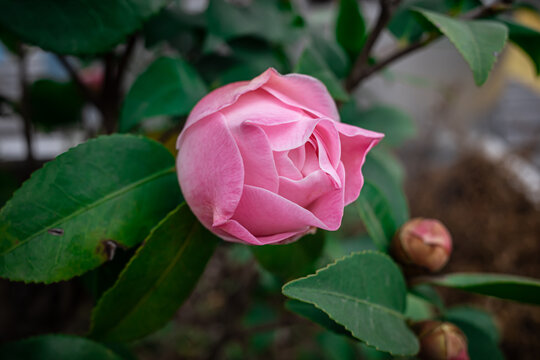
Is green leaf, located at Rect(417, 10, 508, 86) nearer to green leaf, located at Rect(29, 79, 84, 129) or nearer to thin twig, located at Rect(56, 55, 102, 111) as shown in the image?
thin twig, located at Rect(56, 55, 102, 111)

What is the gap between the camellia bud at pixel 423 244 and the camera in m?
0.36

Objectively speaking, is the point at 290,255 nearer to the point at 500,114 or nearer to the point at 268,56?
the point at 268,56

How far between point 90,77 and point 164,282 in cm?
78

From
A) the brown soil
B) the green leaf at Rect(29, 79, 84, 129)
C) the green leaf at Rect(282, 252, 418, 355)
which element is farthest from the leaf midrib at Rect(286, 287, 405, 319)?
the brown soil

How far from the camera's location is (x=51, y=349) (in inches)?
14.4

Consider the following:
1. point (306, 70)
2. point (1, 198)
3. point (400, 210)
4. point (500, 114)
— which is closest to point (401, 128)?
point (400, 210)

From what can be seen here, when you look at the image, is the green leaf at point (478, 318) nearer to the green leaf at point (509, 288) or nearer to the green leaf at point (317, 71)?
the green leaf at point (509, 288)

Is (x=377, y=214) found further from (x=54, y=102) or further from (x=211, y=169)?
(x=54, y=102)

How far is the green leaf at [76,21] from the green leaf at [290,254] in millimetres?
265

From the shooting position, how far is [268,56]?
516mm

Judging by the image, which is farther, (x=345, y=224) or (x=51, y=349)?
(x=345, y=224)

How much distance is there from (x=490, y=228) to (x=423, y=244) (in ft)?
3.37

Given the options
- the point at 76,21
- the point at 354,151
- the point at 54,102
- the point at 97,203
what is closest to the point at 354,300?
the point at 354,151

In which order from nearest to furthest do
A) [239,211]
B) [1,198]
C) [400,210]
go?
1. [239,211]
2. [400,210]
3. [1,198]
